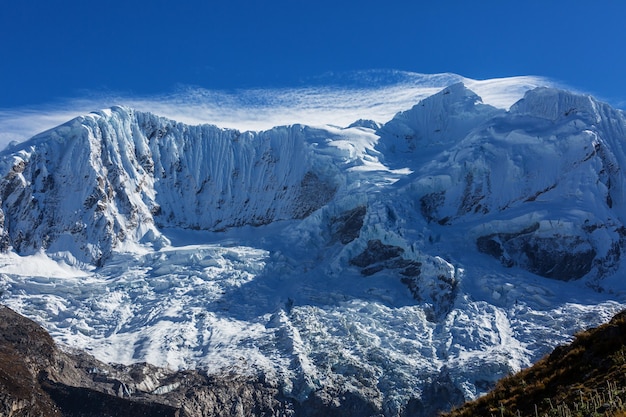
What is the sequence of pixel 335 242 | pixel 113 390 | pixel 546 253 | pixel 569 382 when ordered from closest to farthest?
pixel 569 382 → pixel 113 390 → pixel 546 253 → pixel 335 242

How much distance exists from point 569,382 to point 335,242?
109144 millimetres

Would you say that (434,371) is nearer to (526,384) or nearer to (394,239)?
(394,239)

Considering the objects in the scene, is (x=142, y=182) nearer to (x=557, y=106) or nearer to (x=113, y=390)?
(x=113, y=390)

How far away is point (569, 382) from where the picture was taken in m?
28.8

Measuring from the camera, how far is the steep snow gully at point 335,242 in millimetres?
110062

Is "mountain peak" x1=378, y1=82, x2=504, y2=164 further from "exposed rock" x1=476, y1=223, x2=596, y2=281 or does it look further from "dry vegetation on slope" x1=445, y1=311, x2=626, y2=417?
"dry vegetation on slope" x1=445, y1=311, x2=626, y2=417

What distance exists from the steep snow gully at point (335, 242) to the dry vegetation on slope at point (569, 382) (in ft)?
238

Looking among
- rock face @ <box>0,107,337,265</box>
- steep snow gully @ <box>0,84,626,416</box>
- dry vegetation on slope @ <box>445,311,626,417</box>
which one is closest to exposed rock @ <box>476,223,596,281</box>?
steep snow gully @ <box>0,84,626,416</box>

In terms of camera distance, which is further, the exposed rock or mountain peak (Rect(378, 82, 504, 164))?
mountain peak (Rect(378, 82, 504, 164))

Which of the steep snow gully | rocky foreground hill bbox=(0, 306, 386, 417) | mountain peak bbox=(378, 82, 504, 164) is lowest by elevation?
rocky foreground hill bbox=(0, 306, 386, 417)

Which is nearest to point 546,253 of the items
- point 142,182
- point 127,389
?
point 127,389

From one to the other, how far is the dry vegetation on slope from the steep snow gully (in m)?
72.6

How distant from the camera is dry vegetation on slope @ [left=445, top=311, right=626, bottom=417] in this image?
26.0 m

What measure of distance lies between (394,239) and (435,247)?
6068 mm
